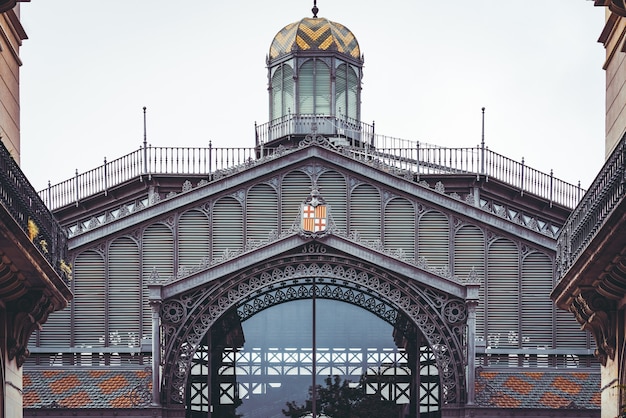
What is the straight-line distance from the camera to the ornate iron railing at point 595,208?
131ft

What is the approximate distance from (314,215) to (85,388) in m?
9.16

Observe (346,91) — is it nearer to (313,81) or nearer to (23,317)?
(313,81)

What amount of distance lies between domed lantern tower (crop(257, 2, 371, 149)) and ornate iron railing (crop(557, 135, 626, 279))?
108 ft

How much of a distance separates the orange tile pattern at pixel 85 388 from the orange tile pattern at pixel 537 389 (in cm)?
1079

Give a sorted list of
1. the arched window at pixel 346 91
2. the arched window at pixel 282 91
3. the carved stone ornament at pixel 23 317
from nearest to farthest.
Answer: the carved stone ornament at pixel 23 317 → the arched window at pixel 346 91 → the arched window at pixel 282 91

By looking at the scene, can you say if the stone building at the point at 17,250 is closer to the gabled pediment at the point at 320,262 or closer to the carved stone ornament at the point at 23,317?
the carved stone ornament at the point at 23,317

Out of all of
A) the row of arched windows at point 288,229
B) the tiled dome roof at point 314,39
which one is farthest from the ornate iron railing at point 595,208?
the tiled dome roof at point 314,39

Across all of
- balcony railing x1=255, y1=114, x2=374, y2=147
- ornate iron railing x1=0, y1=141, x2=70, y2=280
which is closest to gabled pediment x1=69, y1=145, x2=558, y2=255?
balcony railing x1=255, y1=114, x2=374, y2=147

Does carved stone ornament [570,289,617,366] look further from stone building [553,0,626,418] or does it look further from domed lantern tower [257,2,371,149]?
domed lantern tower [257,2,371,149]

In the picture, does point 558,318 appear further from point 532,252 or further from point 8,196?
point 8,196

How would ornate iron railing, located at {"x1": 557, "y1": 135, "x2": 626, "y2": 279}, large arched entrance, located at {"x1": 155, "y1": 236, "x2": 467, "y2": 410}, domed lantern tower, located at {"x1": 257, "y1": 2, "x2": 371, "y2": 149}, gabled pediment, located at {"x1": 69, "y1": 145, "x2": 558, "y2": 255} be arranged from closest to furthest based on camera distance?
ornate iron railing, located at {"x1": 557, "y1": 135, "x2": 626, "y2": 279} → large arched entrance, located at {"x1": 155, "y1": 236, "x2": 467, "y2": 410} → gabled pediment, located at {"x1": 69, "y1": 145, "x2": 558, "y2": 255} → domed lantern tower, located at {"x1": 257, "y1": 2, "x2": 371, "y2": 149}

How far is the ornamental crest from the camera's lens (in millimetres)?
68312

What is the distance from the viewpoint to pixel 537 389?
68438mm

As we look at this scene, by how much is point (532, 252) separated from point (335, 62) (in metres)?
14.6
